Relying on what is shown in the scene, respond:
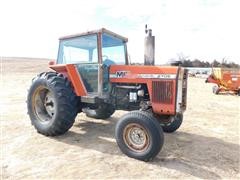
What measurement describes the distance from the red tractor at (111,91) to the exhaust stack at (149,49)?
0.02 m

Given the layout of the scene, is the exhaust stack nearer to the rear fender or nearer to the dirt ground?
the rear fender

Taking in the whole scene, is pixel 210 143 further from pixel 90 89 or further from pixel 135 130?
pixel 90 89

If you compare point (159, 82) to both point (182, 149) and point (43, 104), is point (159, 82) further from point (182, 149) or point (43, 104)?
point (43, 104)

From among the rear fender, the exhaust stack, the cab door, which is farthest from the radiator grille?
the rear fender

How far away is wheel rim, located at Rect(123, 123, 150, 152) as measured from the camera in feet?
16.1

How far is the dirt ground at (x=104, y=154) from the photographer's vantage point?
438 centimetres

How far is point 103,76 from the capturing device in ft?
19.4

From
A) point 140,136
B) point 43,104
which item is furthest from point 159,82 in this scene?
point 43,104

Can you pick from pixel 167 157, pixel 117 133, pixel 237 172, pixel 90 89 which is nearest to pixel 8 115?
pixel 90 89

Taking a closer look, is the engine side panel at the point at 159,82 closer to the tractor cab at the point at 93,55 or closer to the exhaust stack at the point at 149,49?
the exhaust stack at the point at 149,49

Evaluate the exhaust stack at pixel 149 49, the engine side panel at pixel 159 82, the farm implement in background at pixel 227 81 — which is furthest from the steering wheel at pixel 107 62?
the farm implement in background at pixel 227 81

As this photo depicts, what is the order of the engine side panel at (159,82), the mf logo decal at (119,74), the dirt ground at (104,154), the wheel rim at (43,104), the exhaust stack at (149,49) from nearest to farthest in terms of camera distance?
1. the dirt ground at (104,154)
2. the engine side panel at (159,82)
3. the exhaust stack at (149,49)
4. the mf logo decal at (119,74)
5. the wheel rim at (43,104)

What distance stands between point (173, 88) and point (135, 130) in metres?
1.02

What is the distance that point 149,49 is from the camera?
5664 millimetres
